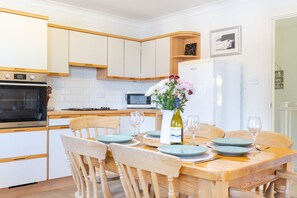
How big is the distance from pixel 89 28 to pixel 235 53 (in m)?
2.37

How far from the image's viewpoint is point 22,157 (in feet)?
11.0

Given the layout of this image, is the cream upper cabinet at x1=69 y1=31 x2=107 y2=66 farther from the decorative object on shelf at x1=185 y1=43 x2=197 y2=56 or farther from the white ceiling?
the decorative object on shelf at x1=185 y1=43 x2=197 y2=56

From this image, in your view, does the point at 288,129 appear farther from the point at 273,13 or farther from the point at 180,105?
the point at 180,105

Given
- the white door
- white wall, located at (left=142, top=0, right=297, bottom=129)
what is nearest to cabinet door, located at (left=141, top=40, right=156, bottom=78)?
white wall, located at (left=142, top=0, right=297, bottom=129)

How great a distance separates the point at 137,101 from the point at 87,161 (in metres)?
3.40

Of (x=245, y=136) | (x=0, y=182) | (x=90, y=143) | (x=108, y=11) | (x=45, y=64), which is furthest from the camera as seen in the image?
(x=108, y=11)

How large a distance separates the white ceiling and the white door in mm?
1037

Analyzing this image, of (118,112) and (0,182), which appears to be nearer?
(0,182)

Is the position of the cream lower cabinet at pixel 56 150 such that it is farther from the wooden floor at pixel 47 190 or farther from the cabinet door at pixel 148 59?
the cabinet door at pixel 148 59

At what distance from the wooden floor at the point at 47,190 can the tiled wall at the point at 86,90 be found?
118cm

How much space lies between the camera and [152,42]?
4.86 metres

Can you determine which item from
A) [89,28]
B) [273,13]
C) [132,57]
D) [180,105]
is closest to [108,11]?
[89,28]

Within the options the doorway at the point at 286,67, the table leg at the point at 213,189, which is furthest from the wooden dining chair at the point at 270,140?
the doorway at the point at 286,67

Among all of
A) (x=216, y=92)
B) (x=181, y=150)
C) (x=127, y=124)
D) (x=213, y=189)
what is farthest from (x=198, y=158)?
(x=127, y=124)
